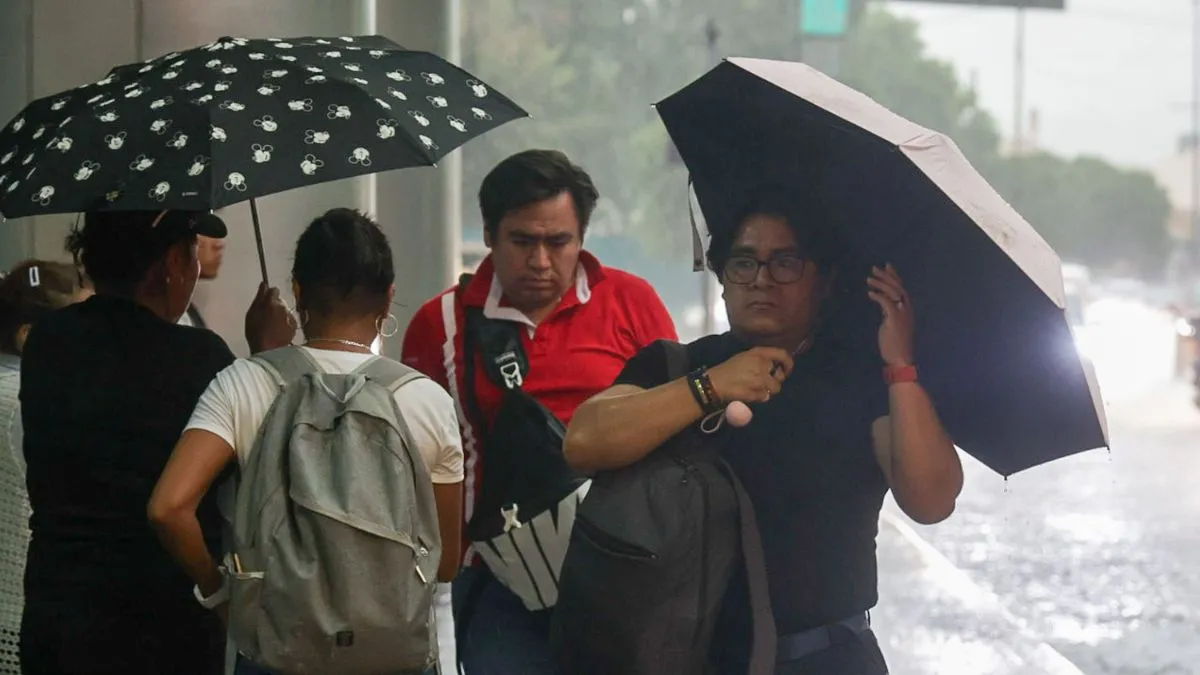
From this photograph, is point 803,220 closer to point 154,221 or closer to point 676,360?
point 676,360

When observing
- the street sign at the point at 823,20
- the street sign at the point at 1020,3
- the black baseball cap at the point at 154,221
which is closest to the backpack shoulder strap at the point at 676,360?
the black baseball cap at the point at 154,221

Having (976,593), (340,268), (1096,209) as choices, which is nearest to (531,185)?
(340,268)

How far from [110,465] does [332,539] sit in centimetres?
54

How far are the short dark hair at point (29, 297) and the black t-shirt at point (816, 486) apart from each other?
7.14 ft

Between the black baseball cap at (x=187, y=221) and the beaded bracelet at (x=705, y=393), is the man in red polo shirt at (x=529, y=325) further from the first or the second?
the beaded bracelet at (x=705, y=393)

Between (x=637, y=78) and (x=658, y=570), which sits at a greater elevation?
(x=658, y=570)

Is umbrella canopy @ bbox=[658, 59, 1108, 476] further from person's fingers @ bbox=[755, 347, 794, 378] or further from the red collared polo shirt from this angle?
the red collared polo shirt

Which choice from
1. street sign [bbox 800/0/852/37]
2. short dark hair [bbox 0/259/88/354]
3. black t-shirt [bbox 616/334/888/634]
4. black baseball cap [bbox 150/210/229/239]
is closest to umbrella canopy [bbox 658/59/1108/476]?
black t-shirt [bbox 616/334/888/634]

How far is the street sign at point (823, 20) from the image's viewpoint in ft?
63.1

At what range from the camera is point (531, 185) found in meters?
3.86

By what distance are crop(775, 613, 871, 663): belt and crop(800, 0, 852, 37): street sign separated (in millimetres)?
16913

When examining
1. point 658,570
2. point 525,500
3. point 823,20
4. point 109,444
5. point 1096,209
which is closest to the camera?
point 658,570

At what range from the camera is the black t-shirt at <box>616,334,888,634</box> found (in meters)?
2.83

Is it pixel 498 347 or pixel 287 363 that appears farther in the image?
pixel 498 347
